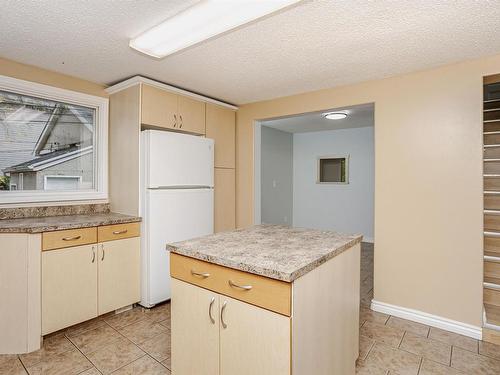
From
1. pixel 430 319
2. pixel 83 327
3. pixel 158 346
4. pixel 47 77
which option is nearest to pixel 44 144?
pixel 47 77

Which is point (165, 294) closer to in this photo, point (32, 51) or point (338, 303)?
point (338, 303)

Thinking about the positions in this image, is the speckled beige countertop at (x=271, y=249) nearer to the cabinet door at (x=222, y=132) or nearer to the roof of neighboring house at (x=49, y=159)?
the cabinet door at (x=222, y=132)

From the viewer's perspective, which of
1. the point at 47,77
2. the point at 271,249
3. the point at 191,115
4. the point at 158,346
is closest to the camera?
the point at 271,249

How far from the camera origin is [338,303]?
4.77 feet

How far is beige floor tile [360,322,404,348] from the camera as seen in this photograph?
219 cm

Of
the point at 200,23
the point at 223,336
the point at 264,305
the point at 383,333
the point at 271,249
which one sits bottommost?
the point at 383,333

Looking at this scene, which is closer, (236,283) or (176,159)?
(236,283)

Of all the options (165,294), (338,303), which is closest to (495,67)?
(338,303)

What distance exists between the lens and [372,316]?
261 centimetres

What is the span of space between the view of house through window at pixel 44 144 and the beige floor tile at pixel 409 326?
326 cm

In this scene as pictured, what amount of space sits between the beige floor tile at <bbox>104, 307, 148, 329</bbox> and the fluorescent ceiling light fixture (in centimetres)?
224

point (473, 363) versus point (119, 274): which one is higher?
point (119, 274)

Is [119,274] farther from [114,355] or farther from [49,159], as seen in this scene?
[49,159]

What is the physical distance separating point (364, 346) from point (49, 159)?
325 centimetres
